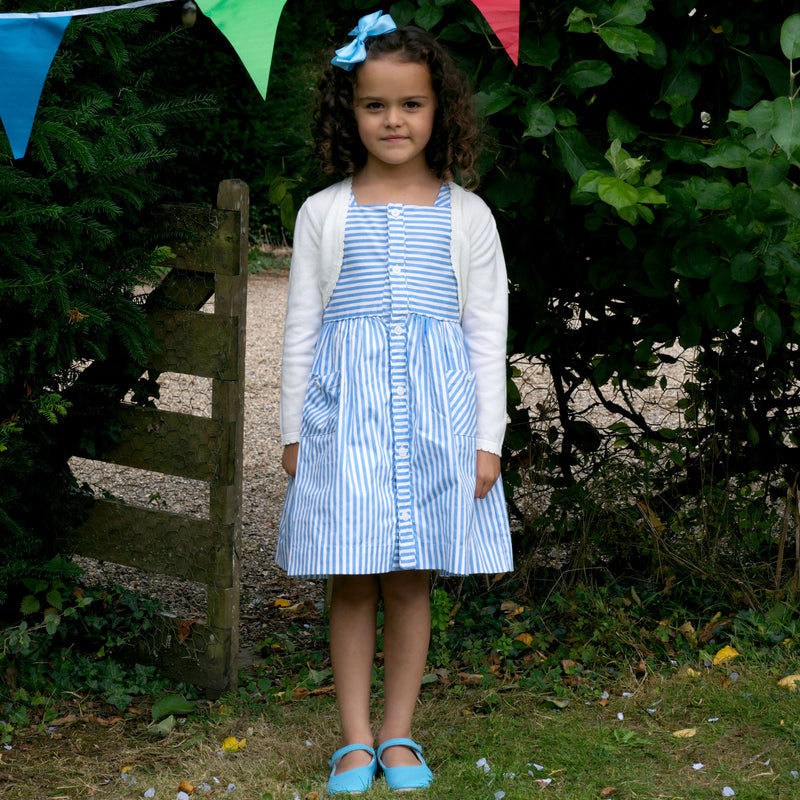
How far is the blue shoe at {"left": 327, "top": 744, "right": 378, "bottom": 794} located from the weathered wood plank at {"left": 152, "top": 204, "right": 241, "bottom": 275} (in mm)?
1323

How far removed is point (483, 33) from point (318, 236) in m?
0.62

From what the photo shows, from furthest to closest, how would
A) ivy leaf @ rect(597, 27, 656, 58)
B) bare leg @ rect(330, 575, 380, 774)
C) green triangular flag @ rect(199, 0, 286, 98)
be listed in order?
1. bare leg @ rect(330, 575, 380, 774)
2. ivy leaf @ rect(597, 27, 656, 58)
3. green triangular flag @ rect(199, 0, 286, 98)

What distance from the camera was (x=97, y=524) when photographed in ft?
10.7

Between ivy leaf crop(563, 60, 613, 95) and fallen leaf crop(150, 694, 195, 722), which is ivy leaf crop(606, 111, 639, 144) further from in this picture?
fallen leaf crop(150, 694, 195, 722)

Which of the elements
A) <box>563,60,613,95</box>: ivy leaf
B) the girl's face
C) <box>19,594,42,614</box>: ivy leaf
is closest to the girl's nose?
the girl's face

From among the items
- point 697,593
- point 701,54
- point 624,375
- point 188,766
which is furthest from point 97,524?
point 701,54

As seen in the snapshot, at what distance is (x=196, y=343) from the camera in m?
3.06

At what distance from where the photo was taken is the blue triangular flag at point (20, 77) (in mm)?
2297

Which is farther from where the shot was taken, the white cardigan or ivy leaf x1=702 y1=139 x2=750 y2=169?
the white cardigan

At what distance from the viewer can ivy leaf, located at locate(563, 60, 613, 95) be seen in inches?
94.7

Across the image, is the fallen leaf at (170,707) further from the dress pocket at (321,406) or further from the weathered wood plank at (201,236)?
the weathered wood plank at (201,236)

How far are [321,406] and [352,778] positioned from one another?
0.85m

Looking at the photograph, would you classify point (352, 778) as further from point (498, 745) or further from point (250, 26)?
point (250, 26)

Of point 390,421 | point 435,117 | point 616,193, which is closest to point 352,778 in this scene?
point 390,421
